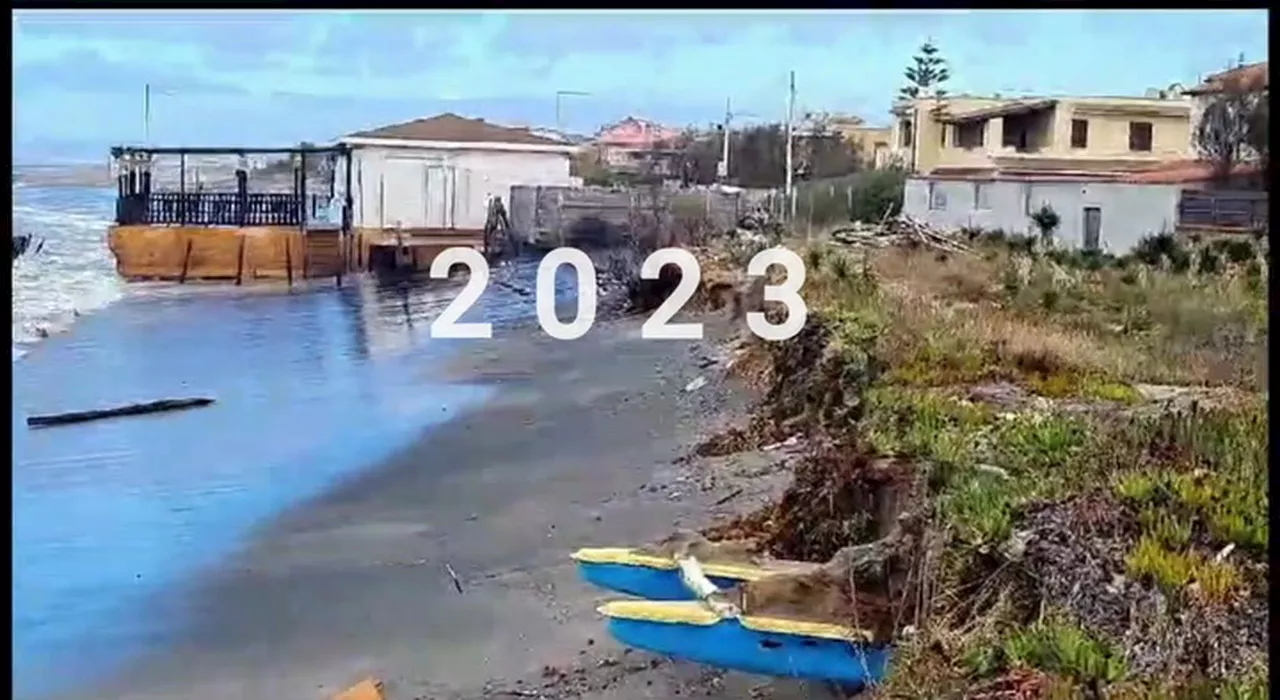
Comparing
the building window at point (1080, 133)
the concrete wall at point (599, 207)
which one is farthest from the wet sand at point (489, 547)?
the building window at point (1080, 133)

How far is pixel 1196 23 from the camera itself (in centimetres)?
162

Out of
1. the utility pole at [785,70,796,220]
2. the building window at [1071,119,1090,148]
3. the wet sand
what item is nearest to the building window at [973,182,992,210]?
the building window at [1071,119,1090,148]

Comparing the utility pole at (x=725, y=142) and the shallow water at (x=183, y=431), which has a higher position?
the utility pole at (x=725, y=142)

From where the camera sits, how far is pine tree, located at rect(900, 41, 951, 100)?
5.30 feet

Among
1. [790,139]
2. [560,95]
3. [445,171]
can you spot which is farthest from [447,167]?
[790,139]

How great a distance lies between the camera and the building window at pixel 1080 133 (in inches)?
63.8

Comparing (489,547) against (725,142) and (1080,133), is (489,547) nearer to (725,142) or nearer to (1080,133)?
(725,142)

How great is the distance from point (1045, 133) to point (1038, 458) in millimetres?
357

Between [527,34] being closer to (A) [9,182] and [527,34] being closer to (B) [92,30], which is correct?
(B) [92,30]

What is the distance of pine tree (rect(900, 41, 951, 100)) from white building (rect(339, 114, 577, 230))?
1.24 ft

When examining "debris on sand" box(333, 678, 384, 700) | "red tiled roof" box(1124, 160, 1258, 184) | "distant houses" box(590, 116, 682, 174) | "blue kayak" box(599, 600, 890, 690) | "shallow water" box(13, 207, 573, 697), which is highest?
"distant houses" box(590, 116, 682, 174)

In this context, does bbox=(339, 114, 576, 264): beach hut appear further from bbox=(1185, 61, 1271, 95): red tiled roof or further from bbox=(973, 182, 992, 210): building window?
bbox=(1185, 61, 1271, 95): red tiled roof

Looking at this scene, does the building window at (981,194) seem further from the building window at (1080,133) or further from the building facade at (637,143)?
the building facade at (637,143)

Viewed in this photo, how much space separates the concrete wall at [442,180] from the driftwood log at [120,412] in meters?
0.28
